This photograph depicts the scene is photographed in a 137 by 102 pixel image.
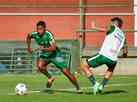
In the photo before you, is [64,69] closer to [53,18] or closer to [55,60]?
[55,60]

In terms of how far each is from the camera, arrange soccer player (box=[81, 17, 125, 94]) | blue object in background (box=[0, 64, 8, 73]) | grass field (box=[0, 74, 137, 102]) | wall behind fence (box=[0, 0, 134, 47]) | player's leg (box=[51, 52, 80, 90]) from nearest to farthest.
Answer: grass field (box=[0, 74, 137, 102])
soccer player (box=[81, 17, 125, 94])
player's leg (box=[51, 52, 80, 90])
blue object in background (box=[0, 64, 8, 73])
wall behind fence (box=[0, 0, 134, 47])

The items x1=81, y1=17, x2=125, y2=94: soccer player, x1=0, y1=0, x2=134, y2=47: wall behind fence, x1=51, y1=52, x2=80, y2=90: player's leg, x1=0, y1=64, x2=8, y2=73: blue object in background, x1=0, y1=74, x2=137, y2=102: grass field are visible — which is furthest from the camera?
x1=0, y1=0, x2=134, y2=47: wall behind fence

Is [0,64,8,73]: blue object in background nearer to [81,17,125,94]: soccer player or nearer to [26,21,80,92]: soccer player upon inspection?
[26,21,80,92]: soccer player

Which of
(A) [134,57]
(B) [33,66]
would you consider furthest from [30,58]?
(A) [134,57]

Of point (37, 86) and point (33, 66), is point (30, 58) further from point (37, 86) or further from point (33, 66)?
point (37, 86)

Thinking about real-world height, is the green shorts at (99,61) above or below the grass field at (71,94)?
above

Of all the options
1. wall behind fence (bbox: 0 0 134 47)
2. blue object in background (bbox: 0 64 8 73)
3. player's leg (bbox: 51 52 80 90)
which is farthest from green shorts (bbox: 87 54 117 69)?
wall behind fence (bbox: 0 0 134 47)

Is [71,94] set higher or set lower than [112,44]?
lower

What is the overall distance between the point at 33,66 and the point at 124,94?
9.67 meters

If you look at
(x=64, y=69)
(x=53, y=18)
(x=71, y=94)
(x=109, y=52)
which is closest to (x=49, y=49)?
(x=64, y=69)

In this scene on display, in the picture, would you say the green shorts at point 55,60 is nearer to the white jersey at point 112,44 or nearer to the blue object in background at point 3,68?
the white jersey at point 112,44

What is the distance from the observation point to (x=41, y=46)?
16.3 m

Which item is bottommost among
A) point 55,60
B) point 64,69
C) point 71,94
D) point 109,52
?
point 71,94

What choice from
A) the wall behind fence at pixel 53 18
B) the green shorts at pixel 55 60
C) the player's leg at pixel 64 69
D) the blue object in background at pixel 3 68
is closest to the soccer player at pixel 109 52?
the player's leg at pixel 64 69
